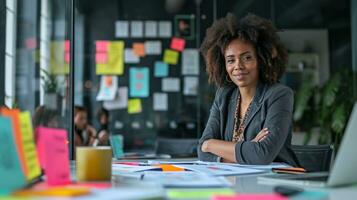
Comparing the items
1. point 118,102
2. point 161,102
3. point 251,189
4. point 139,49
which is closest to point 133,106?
point 118,102

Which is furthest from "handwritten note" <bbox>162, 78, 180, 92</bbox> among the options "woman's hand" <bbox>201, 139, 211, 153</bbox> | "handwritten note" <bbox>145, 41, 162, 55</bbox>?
"woman's hand" <bbox>201, 139, 211, 153</bbox>

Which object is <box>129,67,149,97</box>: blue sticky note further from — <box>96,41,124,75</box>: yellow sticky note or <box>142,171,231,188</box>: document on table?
<box>142,171,231,188</box>: document on table

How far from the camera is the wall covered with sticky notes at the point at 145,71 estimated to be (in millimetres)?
4883

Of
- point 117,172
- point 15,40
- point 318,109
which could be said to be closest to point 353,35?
point 318,109

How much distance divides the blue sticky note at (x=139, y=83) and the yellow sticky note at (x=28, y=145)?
4.00 meters

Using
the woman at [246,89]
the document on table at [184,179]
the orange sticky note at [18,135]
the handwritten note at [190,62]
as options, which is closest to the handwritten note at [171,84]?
the handwritten note at [190,62]

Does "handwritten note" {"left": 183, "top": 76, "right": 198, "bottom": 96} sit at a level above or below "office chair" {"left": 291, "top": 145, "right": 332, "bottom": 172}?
above

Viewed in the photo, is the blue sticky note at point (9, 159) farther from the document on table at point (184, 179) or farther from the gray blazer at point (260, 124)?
the gray blazer at point (260, 124)

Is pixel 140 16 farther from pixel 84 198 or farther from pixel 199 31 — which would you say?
pixel 84 198

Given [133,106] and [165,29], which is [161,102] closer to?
[133,106]

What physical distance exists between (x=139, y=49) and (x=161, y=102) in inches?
24.7

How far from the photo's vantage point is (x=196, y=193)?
2.75 feet

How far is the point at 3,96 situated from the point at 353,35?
13.0 feet

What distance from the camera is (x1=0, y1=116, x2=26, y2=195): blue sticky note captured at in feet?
2.63
